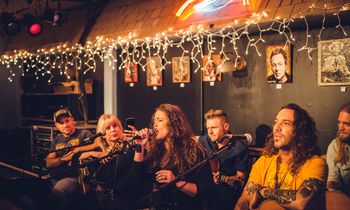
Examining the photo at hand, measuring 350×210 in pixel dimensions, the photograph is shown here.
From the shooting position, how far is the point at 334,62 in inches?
205

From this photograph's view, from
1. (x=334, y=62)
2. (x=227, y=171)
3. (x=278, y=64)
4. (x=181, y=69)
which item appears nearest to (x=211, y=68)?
(x=181, y=69)

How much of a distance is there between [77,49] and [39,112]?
2.52m

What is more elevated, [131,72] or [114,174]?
[131,72]

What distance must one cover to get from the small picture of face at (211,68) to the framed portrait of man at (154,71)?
111cm

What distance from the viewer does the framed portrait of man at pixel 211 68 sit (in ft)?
21.8

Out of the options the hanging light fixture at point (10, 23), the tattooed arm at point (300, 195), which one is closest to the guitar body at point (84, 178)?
the tattooed arm at point (300, 195)

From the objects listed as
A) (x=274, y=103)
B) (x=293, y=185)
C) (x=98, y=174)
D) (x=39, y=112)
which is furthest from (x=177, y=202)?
(x=39, y=112)

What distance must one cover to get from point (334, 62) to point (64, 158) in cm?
386

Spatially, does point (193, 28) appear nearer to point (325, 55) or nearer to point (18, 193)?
point (325, 55)

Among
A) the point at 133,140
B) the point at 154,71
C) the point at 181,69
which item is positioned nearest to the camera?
the point at 133,140

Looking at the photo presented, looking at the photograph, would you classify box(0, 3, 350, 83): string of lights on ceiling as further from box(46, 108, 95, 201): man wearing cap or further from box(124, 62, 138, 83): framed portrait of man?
box(46, 108, 95, 201): man wearing cap

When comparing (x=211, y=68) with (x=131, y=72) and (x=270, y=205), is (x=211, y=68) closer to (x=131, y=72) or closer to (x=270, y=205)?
(x=131, y=72)

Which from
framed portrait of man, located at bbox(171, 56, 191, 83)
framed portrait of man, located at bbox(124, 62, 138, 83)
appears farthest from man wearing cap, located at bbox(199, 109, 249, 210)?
framed portrait of man, located at bbox(124, 62, 138, 83)

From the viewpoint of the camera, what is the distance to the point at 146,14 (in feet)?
24.1
